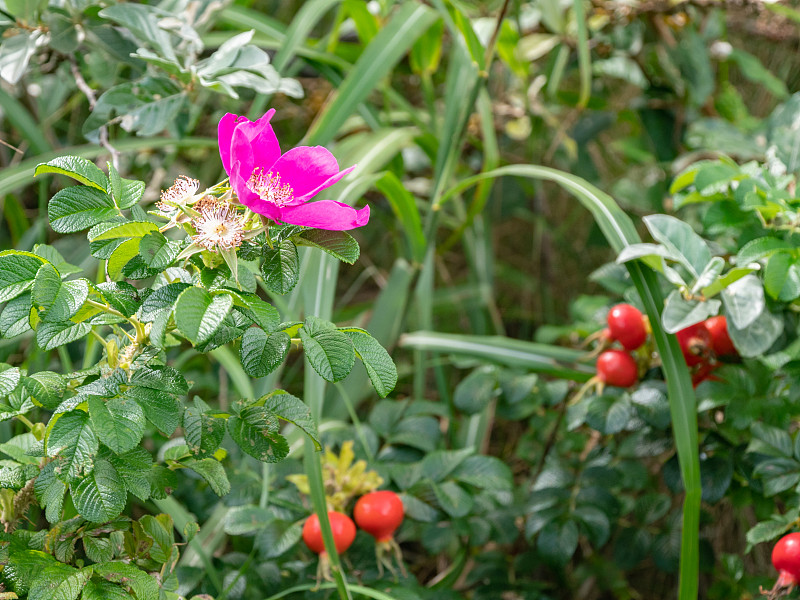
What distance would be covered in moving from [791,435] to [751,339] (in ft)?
0.49

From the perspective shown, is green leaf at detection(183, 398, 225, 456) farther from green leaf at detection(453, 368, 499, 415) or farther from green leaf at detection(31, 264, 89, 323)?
green leaf at detection(453, 368, 499, 415)

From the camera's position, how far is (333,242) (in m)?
0.45

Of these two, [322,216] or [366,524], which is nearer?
[322,216]

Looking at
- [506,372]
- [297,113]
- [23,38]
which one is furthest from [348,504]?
[297,113]

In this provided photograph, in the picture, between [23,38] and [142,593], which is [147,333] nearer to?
[142,593]

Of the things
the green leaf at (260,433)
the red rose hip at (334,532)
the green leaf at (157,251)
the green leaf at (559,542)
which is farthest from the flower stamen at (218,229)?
the green leaf at (559,542)

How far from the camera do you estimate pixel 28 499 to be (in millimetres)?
500

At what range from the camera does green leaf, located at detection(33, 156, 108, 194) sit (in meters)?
0.43

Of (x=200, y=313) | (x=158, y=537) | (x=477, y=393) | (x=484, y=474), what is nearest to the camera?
(x=200, y=313)

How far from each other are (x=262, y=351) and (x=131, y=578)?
0.58 feet

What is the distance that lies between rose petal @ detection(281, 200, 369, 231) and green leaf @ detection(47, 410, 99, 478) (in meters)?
0.17

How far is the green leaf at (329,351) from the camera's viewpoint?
1.32ft

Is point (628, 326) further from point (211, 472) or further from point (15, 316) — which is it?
point (15, 316)

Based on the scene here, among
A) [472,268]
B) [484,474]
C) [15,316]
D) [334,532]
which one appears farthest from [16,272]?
[472,268]
